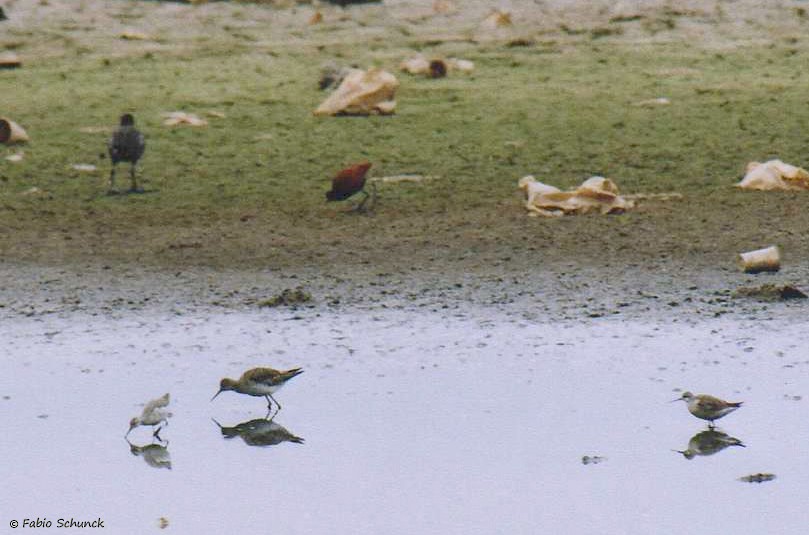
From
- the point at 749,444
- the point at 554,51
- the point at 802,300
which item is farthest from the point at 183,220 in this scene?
Answer: the point at 554,51

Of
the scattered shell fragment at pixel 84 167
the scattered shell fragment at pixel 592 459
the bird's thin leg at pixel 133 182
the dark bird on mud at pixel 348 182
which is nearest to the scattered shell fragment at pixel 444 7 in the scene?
the scattered shell fragment at pixel 84 167

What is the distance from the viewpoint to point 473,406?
5656mm

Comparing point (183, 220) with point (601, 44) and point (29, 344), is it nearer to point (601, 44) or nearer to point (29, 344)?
point (29, 344)

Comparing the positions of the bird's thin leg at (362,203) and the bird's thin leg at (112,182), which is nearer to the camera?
the bird's thin leg at (362,203)

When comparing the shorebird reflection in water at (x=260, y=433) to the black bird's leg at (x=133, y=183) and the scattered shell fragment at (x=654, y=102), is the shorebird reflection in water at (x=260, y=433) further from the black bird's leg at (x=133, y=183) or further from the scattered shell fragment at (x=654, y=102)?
the scattered shell fragment at (x=654, y=102)

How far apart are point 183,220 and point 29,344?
2.51m

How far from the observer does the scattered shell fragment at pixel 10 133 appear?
10781 millimetres

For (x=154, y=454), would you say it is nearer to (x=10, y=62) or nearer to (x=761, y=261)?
(x=761, y=261)

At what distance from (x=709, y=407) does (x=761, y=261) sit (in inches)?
96.8

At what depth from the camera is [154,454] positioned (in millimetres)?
5277

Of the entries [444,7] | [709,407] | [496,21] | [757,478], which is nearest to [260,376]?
[709,407]

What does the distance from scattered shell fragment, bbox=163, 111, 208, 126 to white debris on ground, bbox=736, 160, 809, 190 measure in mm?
3640

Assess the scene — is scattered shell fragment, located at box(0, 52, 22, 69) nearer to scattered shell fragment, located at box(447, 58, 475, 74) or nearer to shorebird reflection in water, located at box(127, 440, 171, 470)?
scattered shell fragment, located at box(447, 58, 475, 74)

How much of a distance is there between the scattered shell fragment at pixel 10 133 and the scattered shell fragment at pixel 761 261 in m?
4.96
